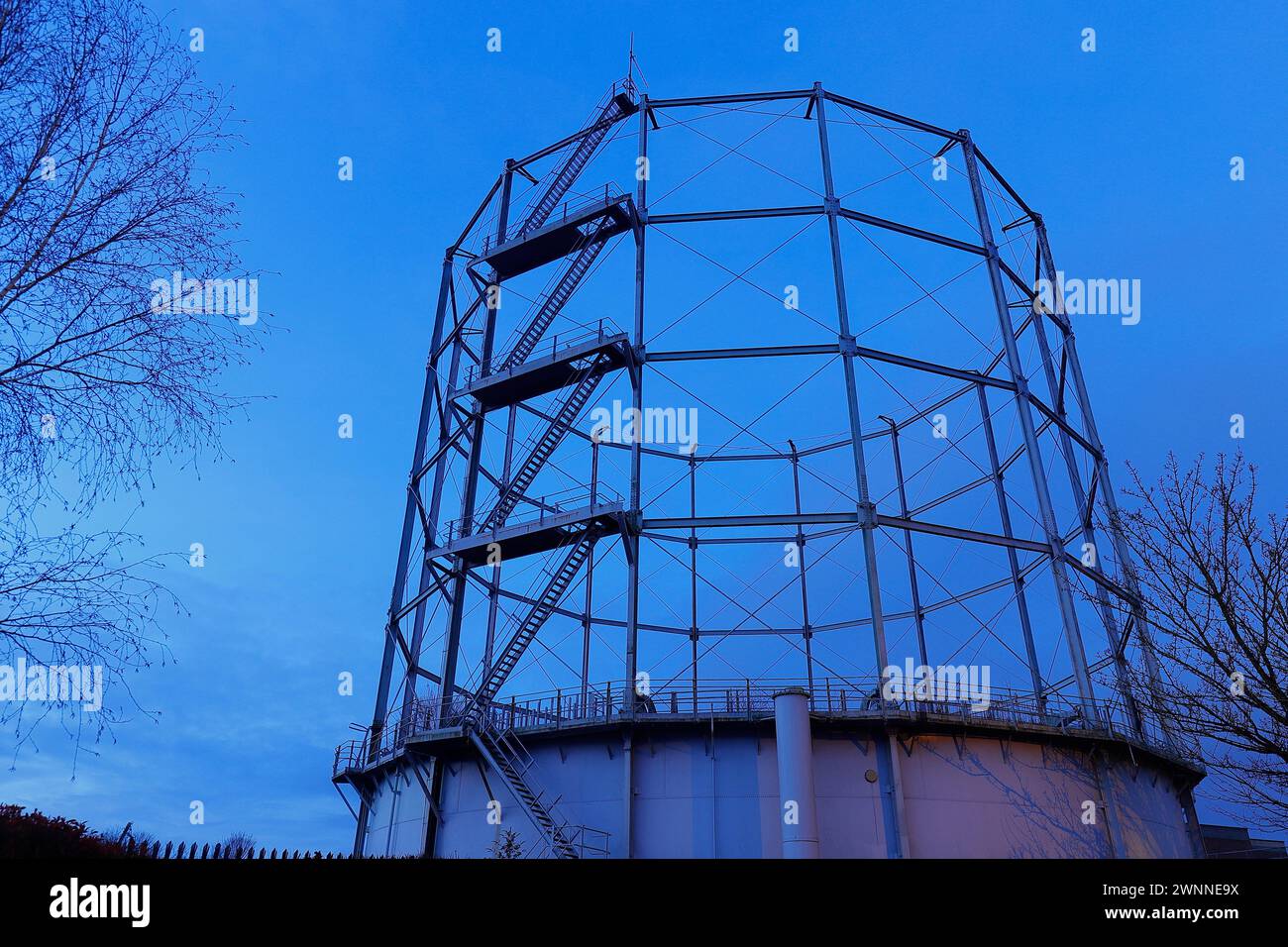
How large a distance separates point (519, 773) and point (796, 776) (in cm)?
664

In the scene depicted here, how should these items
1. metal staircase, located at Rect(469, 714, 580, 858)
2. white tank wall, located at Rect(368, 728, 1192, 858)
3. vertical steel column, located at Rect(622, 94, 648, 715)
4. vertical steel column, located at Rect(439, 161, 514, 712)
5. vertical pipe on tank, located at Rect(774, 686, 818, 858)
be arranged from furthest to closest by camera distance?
vertical steel column, located at Rect(439, 161, 514, 712) → vertical steel column, located at Rect(622, 94, 648, 715) → white tank wall, located at Rect(368, 728, 1192, 858) → metal staircase, located at Rect(469, 714, 580, 858) → vertical pipe on tank, located at Rect(774, 686, 818, 858)

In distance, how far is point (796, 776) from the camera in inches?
778

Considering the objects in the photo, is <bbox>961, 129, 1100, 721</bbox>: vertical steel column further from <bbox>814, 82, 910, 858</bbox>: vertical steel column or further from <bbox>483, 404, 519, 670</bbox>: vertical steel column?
<bbox>483, 404, 519, 670</bbox>: vertical steel column

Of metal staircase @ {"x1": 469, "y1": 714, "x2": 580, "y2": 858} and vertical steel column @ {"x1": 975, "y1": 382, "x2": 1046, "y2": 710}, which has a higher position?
vertical steel column @ {"x1": 975, "y1": 382, "x2": 1046, "y2": 710}

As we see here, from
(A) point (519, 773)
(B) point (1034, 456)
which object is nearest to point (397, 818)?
(A) point (519, 773)

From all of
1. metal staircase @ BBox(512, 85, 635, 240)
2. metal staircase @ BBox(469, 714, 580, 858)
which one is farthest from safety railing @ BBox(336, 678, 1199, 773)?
metal staircase @ BBox(512, 85, 635, 240)

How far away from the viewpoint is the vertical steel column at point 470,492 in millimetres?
25625

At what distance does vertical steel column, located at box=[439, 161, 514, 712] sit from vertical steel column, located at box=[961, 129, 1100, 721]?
14962mm

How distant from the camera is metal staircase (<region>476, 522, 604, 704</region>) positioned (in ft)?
75.5

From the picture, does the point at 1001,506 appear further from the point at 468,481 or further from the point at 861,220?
the point at 468,481

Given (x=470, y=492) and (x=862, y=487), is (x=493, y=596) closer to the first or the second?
(x=470, y=492)
